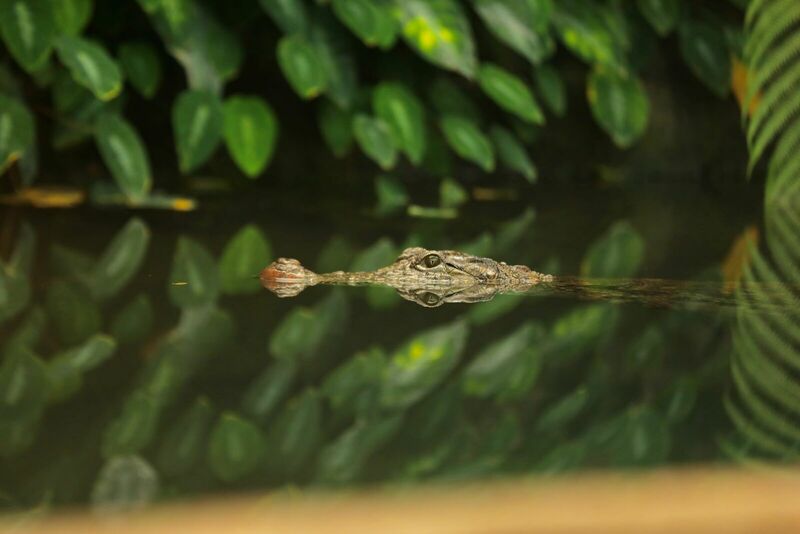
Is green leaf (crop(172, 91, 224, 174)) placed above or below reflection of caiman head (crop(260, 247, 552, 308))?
above

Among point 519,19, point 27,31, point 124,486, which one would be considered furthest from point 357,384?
point 519,19

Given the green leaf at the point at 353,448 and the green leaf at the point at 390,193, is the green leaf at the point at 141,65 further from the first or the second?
the green leaf at the point at 353,448

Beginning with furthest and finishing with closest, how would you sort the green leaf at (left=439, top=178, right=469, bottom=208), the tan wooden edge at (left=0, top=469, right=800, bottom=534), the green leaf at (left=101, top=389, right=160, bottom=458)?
the green leaf at (left=439, top=178, right=469, bottom=208)
the green leaf at (left=101, top=389, right=160, bottom=458)
the tan wooden edge at (left=0, top=469, right=800, bottom=534)

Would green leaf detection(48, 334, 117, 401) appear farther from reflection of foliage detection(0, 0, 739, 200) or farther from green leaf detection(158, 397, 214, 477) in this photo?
reflection of foliage detection(0, 0, 739, 200)

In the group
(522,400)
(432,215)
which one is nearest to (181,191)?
(432,215)

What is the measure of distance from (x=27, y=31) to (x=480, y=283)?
2846mm

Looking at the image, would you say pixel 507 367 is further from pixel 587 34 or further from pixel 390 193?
pixel 587 34

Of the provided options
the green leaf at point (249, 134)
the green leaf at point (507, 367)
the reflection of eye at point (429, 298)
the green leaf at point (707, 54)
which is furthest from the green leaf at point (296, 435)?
the green leaf at point (707, 54)

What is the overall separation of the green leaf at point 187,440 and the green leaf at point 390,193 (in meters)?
4.03

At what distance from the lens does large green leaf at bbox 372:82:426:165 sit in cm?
594

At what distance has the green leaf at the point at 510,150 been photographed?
6543mm

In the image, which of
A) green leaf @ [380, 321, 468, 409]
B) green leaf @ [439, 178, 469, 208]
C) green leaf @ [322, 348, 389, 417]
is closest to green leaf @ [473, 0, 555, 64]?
green leaf @ [439, 178, 469, 208]

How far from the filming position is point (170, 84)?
6.35 m

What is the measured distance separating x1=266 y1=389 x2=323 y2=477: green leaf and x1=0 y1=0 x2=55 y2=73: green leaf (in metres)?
3.49
